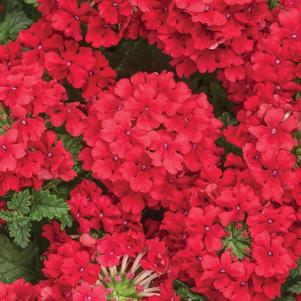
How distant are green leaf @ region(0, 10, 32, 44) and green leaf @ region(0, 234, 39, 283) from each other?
987 mm

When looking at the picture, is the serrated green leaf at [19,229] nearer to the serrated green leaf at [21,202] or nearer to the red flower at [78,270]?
the serrated green leaf at [21,202]

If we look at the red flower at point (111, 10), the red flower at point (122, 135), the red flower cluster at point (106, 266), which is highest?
the red flower at point (111, 10)

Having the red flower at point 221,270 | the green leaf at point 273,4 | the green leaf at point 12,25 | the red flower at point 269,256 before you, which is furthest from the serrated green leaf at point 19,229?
the green leaf at point 273,4

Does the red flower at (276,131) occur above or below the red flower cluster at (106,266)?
above

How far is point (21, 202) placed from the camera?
2959 millimetres

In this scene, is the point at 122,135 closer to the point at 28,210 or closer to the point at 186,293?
the point at 28,210

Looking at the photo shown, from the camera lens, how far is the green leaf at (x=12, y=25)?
146 inches

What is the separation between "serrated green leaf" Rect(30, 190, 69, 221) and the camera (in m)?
A: 2.95

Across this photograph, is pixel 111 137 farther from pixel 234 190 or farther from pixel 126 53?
pixel 126 53

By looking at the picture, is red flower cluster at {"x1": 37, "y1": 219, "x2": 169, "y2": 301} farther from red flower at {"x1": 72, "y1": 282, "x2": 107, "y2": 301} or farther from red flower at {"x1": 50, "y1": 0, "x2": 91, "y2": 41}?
red flower at {"x1": 50, "y1": 0, "x2": 91, "y2": 41}

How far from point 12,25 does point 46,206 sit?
3.82 feet

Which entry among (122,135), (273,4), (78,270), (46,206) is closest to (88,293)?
(78,270)

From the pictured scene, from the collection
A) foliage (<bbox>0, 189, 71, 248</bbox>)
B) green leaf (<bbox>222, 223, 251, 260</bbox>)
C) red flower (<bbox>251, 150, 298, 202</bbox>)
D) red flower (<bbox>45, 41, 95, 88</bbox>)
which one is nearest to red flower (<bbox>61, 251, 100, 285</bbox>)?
foliage (<bbox>0, 189, 71, 248</bbox>)

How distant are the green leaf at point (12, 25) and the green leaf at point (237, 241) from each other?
4.74ft
